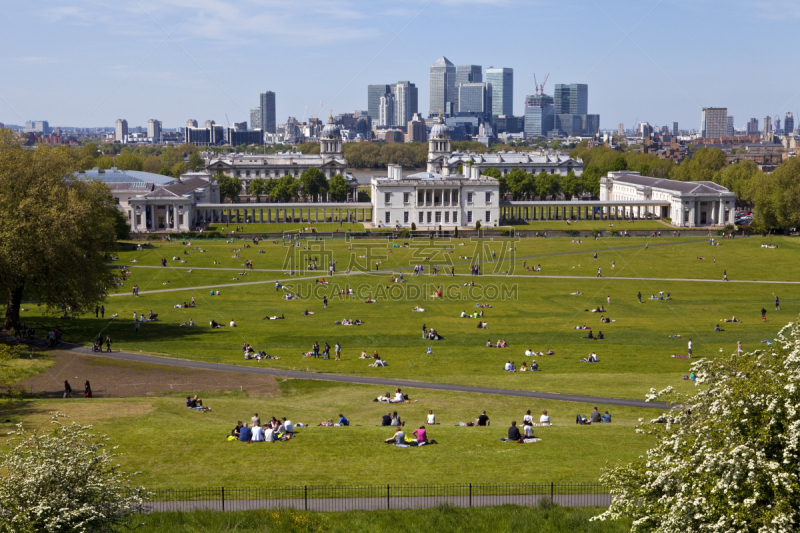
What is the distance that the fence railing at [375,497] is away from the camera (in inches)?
816

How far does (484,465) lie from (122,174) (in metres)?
109

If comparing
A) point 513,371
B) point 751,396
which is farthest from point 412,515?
point 513,371

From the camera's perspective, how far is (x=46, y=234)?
42188 mm

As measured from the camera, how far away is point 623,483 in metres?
17.5

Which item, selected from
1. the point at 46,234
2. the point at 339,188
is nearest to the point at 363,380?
the point at 46,234

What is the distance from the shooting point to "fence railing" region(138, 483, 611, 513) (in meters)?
20.7

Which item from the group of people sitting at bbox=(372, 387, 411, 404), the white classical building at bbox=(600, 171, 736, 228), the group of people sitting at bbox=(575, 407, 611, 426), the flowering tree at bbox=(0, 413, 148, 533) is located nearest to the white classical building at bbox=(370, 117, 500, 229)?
the white classical building at bbox=(600, 171, 736, 228)

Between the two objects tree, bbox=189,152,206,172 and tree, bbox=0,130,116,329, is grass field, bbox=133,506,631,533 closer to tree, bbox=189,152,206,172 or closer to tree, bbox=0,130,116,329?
tree, bbox=0,130,116,329

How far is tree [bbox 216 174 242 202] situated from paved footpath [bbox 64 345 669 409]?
100 meters

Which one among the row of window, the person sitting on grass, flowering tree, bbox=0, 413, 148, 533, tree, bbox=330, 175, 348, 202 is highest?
tree, bbox=330, 175, 348, 202

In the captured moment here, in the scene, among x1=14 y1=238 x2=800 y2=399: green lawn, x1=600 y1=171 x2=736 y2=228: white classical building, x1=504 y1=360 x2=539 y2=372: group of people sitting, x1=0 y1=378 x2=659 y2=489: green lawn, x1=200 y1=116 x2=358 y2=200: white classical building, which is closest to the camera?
x1=0 y1=378 x2=659 y2=489: green lawn

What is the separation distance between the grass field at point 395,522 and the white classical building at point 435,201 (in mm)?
96587

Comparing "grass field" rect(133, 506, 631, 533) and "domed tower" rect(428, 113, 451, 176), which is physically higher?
"domed tower" rect(428, 113, 451, 176)

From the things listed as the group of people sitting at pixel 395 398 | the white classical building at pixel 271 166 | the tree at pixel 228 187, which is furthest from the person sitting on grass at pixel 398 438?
the white classical building at pixel 271 166
